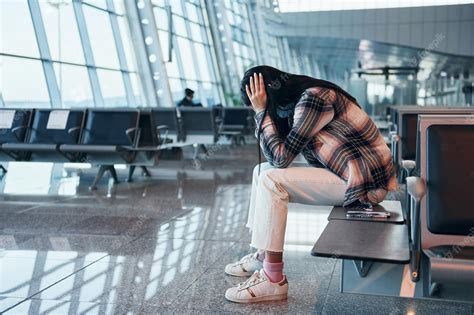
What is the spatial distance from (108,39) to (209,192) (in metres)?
10.2

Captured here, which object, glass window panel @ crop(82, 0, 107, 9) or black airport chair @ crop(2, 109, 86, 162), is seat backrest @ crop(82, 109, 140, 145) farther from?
glass window panel @ crop(82, 0, 107, 9)

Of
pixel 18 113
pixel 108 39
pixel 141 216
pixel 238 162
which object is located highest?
pixel 108 39

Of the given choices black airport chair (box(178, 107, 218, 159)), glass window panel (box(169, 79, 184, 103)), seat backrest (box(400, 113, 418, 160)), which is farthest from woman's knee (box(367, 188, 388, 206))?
glass window panel (box(169, 79, 184, 103))

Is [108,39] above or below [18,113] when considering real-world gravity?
above

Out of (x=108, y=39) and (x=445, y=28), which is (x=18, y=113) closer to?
(x=108, y=39)

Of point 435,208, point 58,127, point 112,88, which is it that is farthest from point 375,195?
point 112,88

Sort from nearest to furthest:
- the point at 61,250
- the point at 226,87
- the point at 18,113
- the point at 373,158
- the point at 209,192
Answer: the point at 373,158
the point at 61,250
the point at 209,192
the point at 18,113
the point at 226,87

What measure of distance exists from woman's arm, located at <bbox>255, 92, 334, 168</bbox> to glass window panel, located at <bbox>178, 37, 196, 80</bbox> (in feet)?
58.5

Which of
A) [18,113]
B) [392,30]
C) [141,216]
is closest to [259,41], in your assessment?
[392,30]

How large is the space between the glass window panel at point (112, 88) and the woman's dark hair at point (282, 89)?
40.7 ft

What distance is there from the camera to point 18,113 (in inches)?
309

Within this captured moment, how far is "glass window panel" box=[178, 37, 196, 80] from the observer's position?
20.3 metres

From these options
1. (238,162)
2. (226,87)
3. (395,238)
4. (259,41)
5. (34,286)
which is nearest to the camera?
(395,238)

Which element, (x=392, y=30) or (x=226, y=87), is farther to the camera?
(x=392, y=30)
